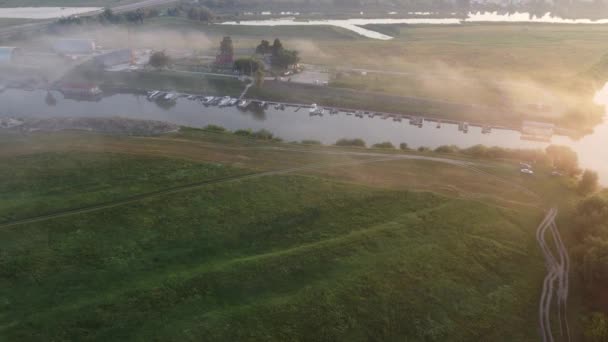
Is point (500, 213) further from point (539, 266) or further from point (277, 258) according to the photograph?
point (277, 258)

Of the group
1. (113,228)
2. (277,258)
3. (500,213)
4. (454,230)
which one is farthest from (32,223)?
(500,213)

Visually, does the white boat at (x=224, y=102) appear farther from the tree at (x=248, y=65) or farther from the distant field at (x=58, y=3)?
the distant field at (x=58, y=3)

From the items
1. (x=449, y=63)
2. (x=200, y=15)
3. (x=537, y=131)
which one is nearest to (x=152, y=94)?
(x=200, y=15)

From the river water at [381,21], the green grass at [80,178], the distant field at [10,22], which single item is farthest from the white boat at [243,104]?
the distant field at [10,22]

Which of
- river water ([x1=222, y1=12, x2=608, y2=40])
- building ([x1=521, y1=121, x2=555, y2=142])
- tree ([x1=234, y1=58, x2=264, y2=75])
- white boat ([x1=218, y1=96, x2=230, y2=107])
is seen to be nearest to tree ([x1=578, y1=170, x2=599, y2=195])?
building ([x1=521, y1=121, x2=555, y2=142])

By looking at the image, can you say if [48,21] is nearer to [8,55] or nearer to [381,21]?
[8,55]

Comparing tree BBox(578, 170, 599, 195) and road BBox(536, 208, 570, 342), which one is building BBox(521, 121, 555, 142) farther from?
road BBox(536, 208, 570, 342)

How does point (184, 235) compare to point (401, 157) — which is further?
point (401, 157)
